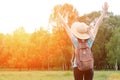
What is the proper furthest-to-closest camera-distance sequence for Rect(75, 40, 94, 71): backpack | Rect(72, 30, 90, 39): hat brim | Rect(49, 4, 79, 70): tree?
Rect(49, 4, 79, 70): tree
Rect(72, 30, 90, 39): hat brim
Rect(75, 40, 94, 71): backpack

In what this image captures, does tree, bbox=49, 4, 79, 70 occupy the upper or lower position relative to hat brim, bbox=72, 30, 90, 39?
upper

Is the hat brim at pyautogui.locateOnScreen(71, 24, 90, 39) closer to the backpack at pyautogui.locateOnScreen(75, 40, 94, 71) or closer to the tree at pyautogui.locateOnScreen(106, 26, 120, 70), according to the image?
the backpack at pyautogui.locateOnScreen(75, 40, 94, 71)

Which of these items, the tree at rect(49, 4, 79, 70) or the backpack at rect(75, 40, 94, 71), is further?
the tree at rect(49, 4, 79, 70)

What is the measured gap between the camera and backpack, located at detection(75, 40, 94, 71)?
5.77 m

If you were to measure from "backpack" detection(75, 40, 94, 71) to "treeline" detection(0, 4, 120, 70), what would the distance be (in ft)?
139

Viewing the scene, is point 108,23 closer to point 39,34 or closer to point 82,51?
point 39,34

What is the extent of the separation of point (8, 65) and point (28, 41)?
17.1 ft

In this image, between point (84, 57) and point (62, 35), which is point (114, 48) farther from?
point (84, 57)

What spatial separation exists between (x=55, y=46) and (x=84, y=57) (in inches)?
1999

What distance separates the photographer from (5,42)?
213ft

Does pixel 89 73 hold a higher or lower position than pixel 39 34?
lower

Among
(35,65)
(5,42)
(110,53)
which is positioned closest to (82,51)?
(110,53)

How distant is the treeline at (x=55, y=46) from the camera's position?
53375 mm

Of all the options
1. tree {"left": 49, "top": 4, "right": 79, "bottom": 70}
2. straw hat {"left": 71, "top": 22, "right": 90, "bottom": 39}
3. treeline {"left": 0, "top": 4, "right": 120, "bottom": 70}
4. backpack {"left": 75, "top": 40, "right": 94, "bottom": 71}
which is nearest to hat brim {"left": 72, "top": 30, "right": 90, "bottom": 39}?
straw hat {"left": 71, "top": 22, "right": 90, "bottom": 39}
